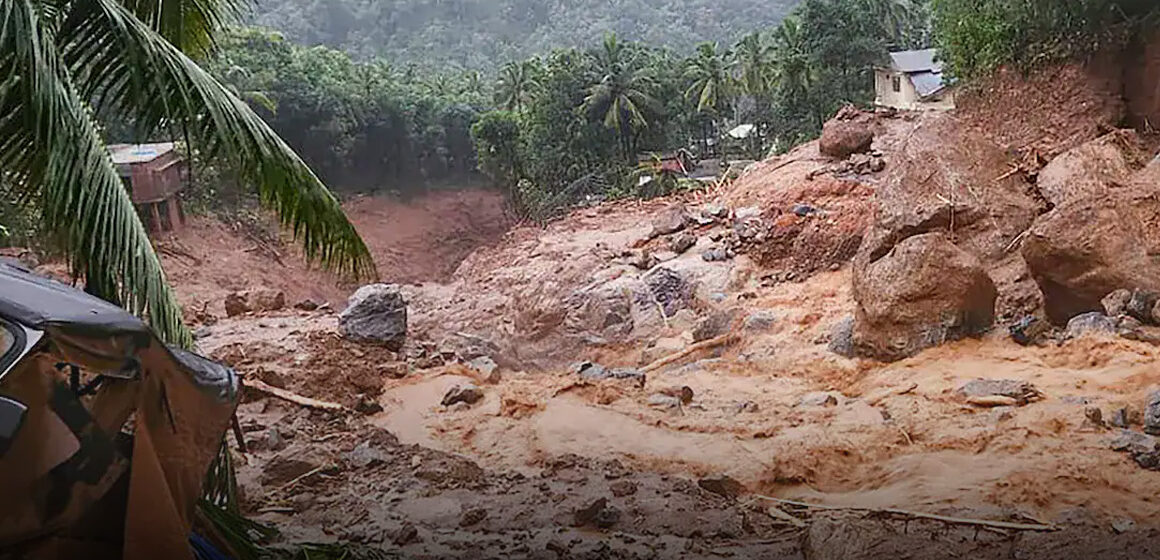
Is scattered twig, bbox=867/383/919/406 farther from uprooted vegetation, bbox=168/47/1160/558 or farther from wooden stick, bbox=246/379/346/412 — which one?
wooden stick, bbox=246/379/346/412

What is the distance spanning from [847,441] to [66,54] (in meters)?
2.77

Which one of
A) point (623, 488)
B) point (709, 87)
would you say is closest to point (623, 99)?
point (709, 87)

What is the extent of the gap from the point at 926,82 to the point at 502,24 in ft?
20.8

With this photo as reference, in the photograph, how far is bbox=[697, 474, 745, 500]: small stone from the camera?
333 cm

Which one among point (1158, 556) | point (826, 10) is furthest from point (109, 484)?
point (826, 10)

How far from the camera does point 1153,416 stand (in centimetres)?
318

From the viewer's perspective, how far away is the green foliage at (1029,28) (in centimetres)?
505

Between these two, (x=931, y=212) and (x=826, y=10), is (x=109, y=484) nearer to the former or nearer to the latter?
(x=931, y=212)

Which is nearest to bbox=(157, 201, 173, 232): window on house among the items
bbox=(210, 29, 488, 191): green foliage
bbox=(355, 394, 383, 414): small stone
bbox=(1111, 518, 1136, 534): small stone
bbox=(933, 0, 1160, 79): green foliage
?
bbox=(210, 29, 488, 191): green foliage

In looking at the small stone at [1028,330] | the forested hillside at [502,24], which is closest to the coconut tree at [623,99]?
the forested hillside at [502,24]

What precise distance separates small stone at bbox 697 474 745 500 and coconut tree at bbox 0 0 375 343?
149 cm

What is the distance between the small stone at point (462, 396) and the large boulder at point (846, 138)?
14.6ft

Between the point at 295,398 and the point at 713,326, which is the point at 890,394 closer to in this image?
the point at 713,326

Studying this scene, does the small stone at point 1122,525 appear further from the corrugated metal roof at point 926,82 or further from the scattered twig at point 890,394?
the corrugated metal roof at point 926,82
